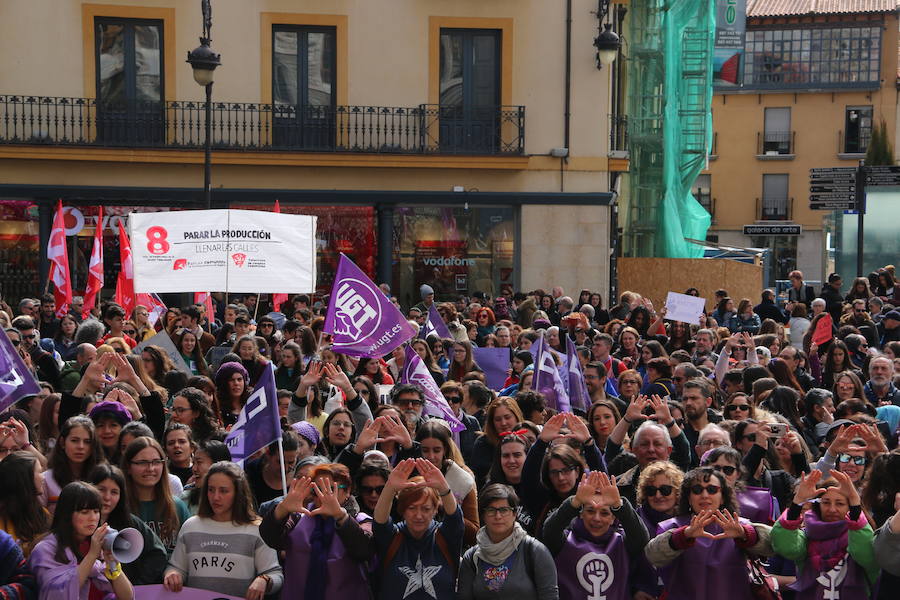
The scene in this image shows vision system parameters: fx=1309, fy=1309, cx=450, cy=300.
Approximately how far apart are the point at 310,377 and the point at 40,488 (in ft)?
9.42

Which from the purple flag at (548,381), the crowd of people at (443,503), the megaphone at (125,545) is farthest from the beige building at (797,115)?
the megaphone at (125,545)

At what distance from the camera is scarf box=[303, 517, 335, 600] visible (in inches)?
→ 248

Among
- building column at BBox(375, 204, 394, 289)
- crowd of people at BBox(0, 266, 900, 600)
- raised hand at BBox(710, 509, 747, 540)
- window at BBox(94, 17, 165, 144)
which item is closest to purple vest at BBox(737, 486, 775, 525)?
crowd of people at BBox(0, 266, 900, 600)

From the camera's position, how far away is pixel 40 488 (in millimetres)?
6406

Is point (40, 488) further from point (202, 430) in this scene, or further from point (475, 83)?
point (475, 83)

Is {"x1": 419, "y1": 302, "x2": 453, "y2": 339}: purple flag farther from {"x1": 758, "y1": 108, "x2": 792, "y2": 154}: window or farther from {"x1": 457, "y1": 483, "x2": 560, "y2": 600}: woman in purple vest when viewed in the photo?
{"x1": 758, "y1": 108, "x2": 792, "y2": 154}: window

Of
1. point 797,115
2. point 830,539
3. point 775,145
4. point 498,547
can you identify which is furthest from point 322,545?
point 797,115

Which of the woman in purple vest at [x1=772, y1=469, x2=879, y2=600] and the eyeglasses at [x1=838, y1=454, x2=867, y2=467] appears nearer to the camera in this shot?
the woman in purple vest at [x1=772, y1=469, x2=879, y2=600]

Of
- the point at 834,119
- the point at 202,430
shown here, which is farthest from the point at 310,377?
the point at 834,119

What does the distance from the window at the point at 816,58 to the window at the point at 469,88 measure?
3439 cm

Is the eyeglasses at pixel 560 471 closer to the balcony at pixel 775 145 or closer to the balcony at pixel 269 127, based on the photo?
the balcony at pixel 269 127

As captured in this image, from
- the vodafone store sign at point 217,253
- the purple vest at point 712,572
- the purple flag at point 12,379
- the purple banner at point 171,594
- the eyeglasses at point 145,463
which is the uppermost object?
the vodafone store sign at point 217,253

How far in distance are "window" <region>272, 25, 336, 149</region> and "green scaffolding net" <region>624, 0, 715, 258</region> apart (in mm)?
8406

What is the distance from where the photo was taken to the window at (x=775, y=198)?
5594 cm
